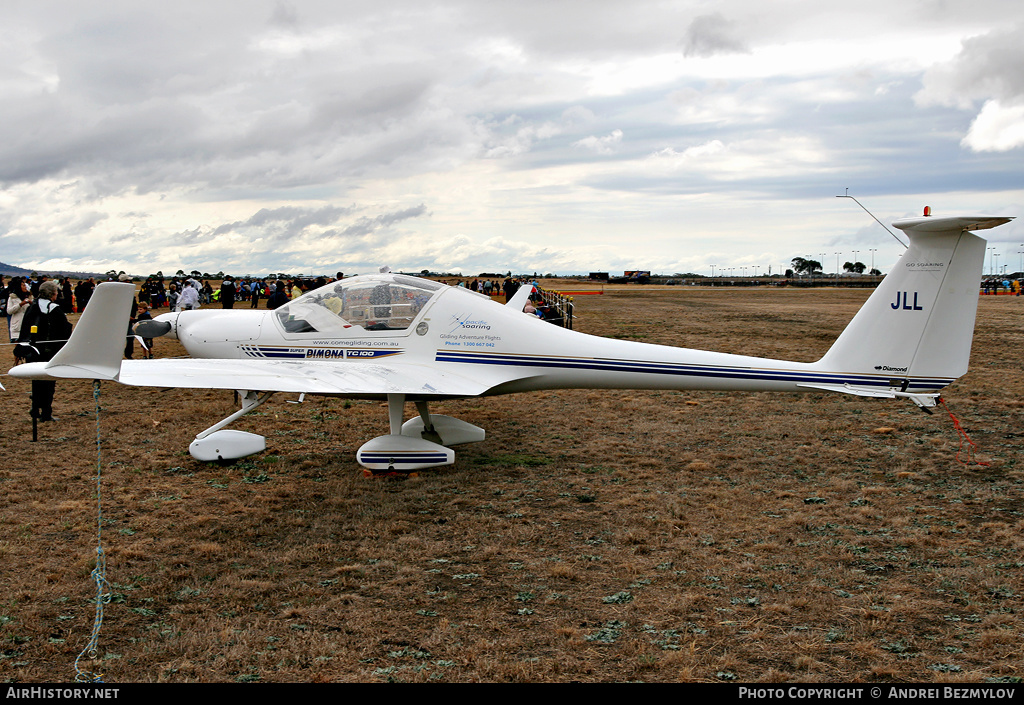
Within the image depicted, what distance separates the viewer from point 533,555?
18.8 feet

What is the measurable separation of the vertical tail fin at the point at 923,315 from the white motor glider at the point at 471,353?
0.04ft

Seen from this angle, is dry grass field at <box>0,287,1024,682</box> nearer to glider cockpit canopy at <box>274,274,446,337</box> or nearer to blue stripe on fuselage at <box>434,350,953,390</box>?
blue stripe on fuselage at <box>434,350,953,390</box>

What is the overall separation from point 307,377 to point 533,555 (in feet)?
11.4

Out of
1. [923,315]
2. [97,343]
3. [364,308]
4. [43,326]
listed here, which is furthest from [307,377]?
[923,315]

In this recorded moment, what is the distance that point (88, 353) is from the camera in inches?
185

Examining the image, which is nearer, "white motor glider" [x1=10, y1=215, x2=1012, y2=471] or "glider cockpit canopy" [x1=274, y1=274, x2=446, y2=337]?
"white motor glider" [x1=10, y1=215, x2=1012, y2=471]

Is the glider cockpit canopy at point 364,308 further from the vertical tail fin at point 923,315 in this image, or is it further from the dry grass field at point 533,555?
the vertical tail fin at point 923,315

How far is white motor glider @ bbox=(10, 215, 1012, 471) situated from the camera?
23.7 ft

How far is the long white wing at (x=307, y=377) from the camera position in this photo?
6953 millimetres

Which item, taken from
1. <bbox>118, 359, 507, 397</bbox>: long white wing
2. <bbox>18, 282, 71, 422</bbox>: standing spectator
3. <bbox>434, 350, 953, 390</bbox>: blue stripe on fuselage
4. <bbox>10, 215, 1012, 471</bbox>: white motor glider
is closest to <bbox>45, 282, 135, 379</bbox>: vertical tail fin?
<bbox>118, 359, 507, 397</bbox>: long white wing

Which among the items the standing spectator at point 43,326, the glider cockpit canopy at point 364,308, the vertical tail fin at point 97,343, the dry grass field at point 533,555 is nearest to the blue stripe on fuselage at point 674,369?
the glider cockpit canopy at point 364,308

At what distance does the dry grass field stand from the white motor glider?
1.03m

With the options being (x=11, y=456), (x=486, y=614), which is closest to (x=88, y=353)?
(x=486, y=614)

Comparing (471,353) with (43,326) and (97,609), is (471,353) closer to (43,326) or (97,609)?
(97,609)
